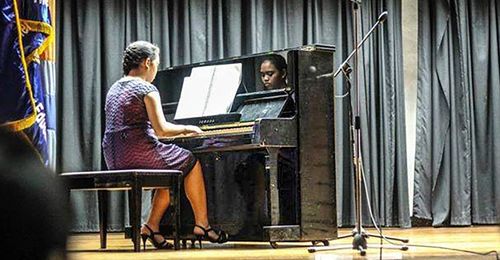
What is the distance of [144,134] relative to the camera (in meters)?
4.61

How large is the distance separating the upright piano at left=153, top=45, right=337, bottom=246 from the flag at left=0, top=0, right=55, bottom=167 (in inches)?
32.7

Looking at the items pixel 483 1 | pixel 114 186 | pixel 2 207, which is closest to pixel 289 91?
pixel 114 186

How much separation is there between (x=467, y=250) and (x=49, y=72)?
258 centimetres

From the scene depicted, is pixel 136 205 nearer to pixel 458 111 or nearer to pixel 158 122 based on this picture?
pixel 158 122

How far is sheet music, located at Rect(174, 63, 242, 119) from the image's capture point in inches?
197

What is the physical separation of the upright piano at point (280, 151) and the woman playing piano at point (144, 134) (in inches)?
8.2

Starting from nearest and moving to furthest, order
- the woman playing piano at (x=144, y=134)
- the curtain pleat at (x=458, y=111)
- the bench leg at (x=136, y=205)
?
the bench leg at (x=136, y=205) → the woman playing piano at (x=144, y=134) → the curtain pleat at (x=458, y=111)

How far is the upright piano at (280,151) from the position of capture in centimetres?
446

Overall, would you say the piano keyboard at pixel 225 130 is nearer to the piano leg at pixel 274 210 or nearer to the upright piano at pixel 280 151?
the upright piano at pixel 280 151

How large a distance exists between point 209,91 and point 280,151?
778mm

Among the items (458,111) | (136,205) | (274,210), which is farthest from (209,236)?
(458,111)

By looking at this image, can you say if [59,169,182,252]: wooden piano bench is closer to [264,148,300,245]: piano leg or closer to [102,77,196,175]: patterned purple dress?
[102,77,196,175]: patterned purple dress

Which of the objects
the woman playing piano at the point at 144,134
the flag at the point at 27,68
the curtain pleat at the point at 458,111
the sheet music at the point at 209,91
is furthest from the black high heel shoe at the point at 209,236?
the curtain pleat at the point at 458,111

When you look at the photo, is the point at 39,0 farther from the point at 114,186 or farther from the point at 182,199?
the point at 182,199
